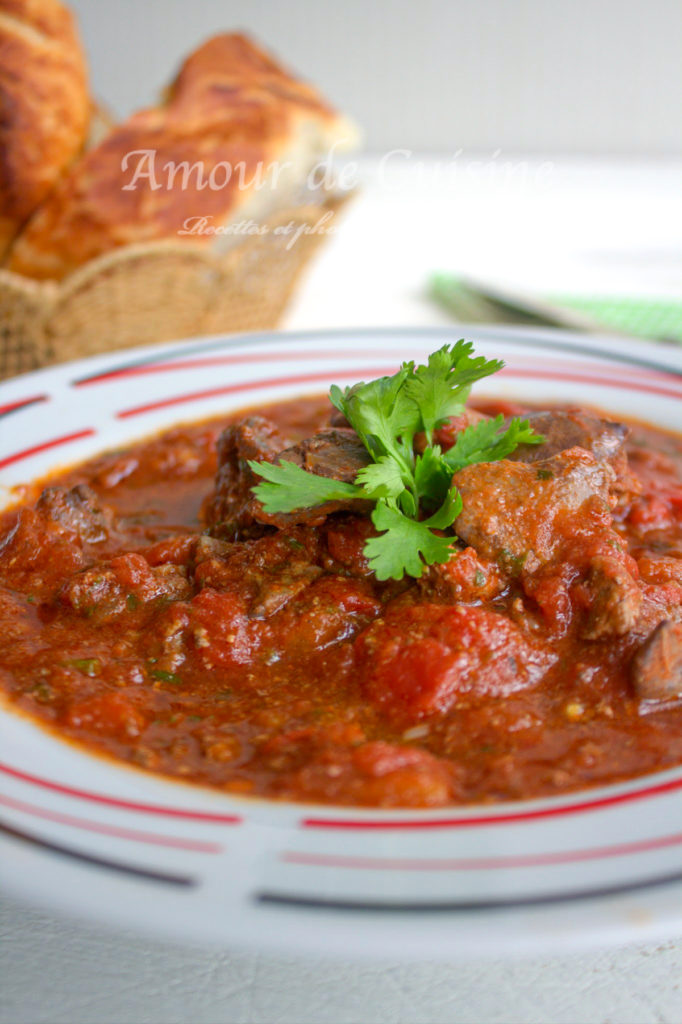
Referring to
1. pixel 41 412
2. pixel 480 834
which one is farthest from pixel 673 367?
pixel 480 834

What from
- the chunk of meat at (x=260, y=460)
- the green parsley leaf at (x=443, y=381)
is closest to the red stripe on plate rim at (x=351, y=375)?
the chunk of meat at (x=260, y=460)

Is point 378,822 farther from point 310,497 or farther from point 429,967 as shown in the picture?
point 310,497

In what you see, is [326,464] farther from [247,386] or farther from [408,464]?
[247,386]

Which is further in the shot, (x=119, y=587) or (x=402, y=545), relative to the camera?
(x=119, y=587)

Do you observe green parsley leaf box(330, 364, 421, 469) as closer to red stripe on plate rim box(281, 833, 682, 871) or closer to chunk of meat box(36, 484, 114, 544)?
chunk of meat box(36, 484, 114, 544)

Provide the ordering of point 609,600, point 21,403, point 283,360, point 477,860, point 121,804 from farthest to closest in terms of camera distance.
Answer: point 283,360
point 21,403
point 609,600
point 121,804
point 477,860

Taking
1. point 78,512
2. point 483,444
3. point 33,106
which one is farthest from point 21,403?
point 33,106
